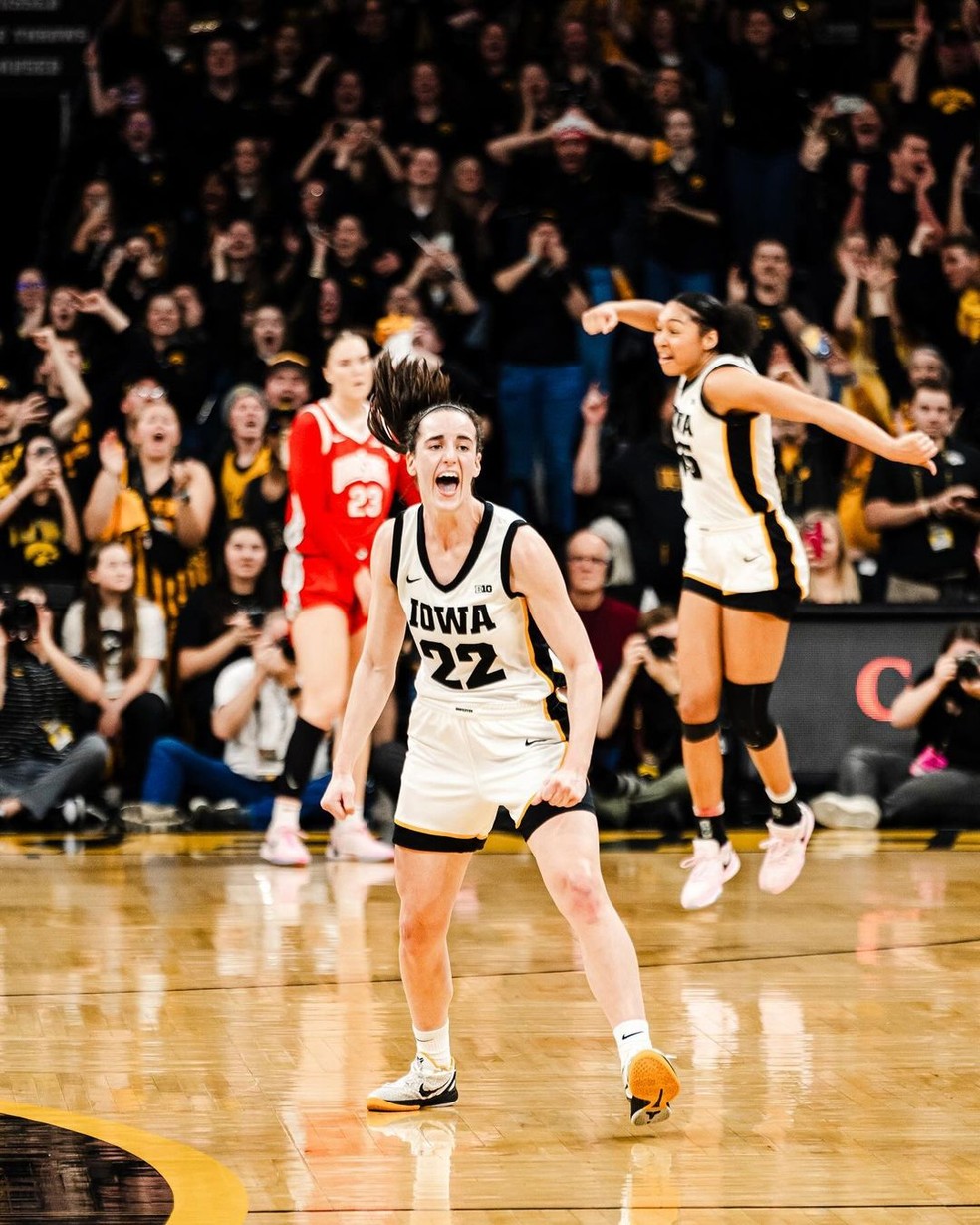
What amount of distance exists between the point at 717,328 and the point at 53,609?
4.28 meters

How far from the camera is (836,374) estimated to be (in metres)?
11.4

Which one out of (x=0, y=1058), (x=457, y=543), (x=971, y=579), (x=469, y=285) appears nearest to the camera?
(x=457, y=543)

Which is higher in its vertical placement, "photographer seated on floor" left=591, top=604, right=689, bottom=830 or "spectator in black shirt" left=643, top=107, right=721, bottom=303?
"spectator in black shirt" left=643, top=107, right=721, bottom=303

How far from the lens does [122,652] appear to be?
9.91 meters

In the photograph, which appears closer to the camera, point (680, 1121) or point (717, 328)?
point (680, 1121)

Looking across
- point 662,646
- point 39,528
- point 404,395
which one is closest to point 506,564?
point 404,395

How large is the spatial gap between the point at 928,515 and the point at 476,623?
19.8 feet

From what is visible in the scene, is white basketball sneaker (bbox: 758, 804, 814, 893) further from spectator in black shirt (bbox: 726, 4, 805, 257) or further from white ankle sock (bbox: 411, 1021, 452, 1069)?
spectator in black shirt (bbox: 726, 4, 805, 257)

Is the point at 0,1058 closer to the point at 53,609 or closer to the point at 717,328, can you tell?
the point at 717,328

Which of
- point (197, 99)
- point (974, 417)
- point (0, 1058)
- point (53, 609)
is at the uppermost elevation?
point (197, 99)

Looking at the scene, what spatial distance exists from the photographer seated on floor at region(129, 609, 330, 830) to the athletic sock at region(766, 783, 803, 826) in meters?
2.64

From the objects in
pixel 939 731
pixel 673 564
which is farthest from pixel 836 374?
pixel 939 731

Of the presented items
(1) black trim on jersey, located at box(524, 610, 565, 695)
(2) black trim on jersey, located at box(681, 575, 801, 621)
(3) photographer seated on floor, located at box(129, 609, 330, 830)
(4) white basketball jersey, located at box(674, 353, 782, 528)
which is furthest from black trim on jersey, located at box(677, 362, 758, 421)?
(3) photographer seated on floor, located at box(129, 609, 330, 830)

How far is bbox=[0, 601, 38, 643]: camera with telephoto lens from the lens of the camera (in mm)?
9703
